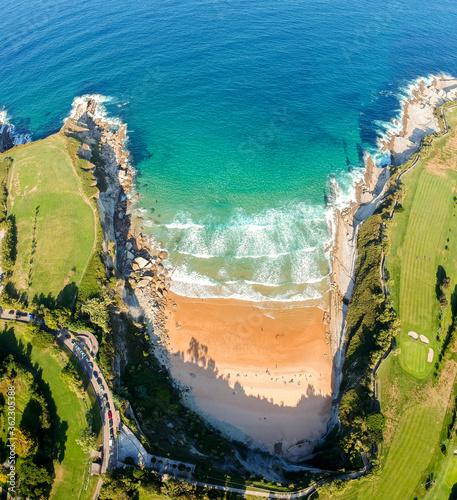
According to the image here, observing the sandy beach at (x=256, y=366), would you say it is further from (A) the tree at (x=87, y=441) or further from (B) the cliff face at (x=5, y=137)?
(B) the cliff face at (x=5, y=137)

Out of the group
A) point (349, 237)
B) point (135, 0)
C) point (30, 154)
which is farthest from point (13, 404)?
point (135, 0)

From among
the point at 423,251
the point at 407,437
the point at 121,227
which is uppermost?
the point at 121,227

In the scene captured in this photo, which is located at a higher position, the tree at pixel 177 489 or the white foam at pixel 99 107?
the white foam at pixel 99 107

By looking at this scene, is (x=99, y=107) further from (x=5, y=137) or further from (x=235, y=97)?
(x=235, y=97)

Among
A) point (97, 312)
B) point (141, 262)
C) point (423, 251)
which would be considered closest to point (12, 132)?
point (141, 262)

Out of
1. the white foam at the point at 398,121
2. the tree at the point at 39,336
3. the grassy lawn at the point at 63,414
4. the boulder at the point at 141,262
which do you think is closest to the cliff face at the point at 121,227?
the boulder at the point at 141,262

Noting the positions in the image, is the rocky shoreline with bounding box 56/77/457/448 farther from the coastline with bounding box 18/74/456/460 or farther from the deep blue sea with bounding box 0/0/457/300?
the deep blue sea with bounding box 0/0/457/300

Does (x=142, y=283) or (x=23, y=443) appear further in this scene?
(x=142, y=283)
